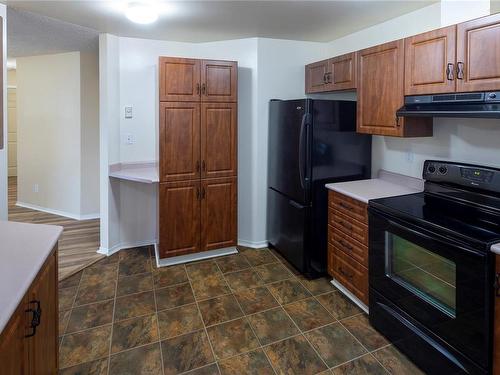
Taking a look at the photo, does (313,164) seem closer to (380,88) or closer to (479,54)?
(380,88)

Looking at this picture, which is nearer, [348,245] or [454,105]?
[454,105]

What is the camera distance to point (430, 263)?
1.91 m

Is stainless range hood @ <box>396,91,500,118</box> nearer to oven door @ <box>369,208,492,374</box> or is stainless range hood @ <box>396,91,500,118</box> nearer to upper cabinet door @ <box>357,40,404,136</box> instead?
upper cabinet door @ <box>357,40,404,136</box>

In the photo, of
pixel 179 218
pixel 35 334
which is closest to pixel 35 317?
pixel 35 334

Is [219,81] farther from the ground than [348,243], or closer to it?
farther from the ground

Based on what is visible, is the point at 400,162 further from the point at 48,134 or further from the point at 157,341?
the point at 48,134

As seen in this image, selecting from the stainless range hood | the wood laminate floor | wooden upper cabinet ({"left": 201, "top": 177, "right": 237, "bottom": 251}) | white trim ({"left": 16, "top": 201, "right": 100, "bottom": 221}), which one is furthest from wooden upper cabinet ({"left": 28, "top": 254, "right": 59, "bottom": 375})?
white trim ({"left": 16, "top": 201, "right": 100, "bottom": 221})

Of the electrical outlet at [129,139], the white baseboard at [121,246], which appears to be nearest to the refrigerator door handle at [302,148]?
the electrical outlet at [129,139]

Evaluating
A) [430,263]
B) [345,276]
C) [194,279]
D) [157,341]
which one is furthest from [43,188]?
[430,263]

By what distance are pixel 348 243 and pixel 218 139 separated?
1.58 metres

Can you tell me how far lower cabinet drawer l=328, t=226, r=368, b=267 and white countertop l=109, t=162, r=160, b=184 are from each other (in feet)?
5.50

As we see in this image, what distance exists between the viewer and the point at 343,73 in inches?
118

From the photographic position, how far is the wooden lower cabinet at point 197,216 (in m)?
3.29

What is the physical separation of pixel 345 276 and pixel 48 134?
4578 millimetres
